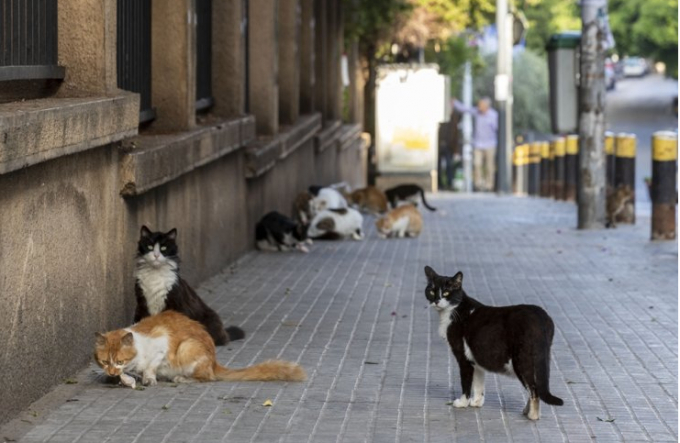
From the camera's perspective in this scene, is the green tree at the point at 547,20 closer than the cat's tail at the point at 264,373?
No

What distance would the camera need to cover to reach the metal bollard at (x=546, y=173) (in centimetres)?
3197

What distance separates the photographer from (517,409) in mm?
8266

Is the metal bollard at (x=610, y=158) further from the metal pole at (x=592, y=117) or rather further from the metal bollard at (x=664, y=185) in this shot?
the metal bollard at (x=664, y=185)

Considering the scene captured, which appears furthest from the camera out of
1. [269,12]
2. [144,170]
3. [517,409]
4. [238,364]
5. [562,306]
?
[269,12]

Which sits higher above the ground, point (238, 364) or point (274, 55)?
point (274, 55)

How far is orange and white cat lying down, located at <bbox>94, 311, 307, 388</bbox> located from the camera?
8461 millimetres

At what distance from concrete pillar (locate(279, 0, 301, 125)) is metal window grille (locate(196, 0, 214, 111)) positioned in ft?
→ 16.7

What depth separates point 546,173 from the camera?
3241cm

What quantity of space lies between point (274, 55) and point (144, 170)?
882 centimetres

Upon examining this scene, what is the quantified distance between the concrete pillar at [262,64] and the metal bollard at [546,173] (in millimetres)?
13763

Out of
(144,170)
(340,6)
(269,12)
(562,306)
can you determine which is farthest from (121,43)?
(340,6)

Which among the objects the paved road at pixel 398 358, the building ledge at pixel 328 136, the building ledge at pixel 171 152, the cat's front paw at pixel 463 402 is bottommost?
the paved road at pixel 398 358

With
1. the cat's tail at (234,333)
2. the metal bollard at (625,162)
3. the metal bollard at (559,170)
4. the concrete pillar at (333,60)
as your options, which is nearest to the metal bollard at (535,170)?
the metal bollard at (559,170)

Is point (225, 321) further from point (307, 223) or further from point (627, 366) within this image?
point (307, 223)
